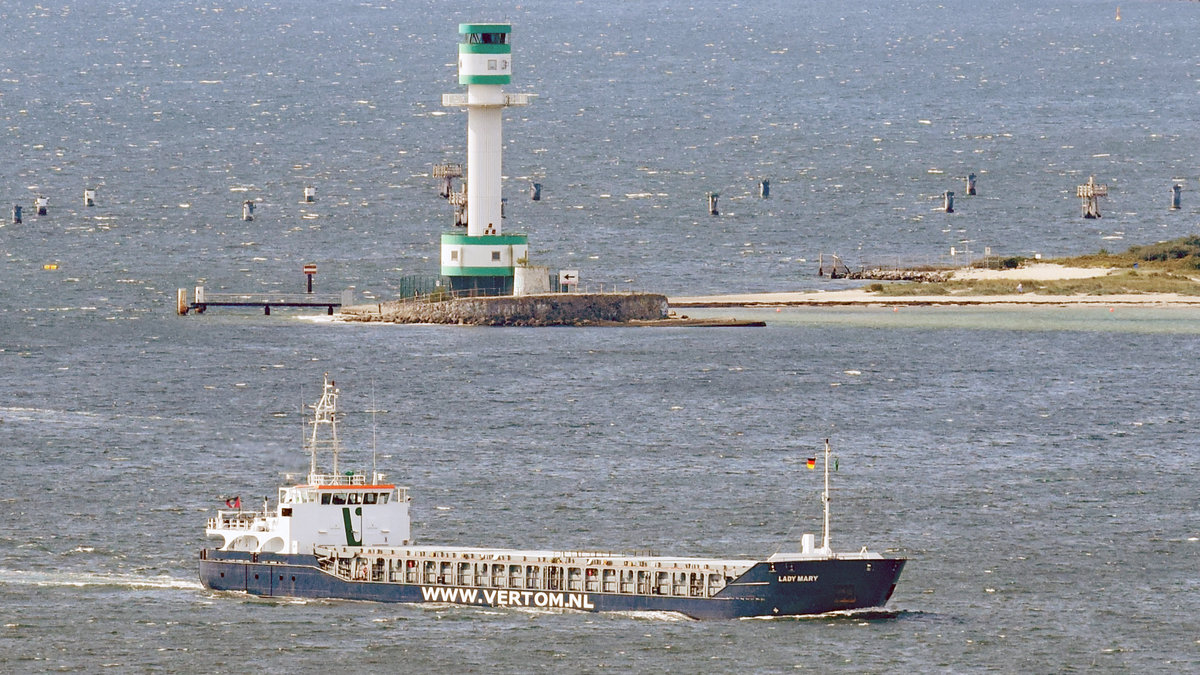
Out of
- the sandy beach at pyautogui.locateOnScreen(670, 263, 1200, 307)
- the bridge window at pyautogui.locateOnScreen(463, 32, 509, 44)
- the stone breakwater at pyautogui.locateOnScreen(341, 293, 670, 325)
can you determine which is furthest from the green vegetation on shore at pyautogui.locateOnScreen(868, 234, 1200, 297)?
the bridge window at pyautogui.locateOnScreen(463, 32, 509, 44)

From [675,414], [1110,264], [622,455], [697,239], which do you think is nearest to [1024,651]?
[622,455]

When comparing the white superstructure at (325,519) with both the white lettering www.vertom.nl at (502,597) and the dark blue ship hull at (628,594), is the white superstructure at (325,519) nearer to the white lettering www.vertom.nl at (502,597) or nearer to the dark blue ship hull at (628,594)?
the dark blue ship hull at (628,594)

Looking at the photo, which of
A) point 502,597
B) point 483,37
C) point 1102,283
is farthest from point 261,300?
point 502,597

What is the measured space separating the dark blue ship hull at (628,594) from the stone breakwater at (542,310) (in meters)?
61.1

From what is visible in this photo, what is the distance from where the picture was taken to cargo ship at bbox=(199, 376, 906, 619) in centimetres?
7412

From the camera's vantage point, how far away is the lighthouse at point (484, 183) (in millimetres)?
139750

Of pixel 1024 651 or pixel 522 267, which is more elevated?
pixel 522 267

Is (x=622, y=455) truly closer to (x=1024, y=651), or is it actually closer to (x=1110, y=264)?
(x=1024, y=651)

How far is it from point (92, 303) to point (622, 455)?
2575 inches

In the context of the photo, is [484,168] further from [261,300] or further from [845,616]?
[845,616]

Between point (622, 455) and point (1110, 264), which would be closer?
point (622, 455)

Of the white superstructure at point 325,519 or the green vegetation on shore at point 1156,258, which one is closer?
the white superstructure at point 325,519

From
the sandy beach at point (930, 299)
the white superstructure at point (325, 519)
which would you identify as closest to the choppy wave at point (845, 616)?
the white superstructure at point (325, 519)

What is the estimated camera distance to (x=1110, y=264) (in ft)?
538
